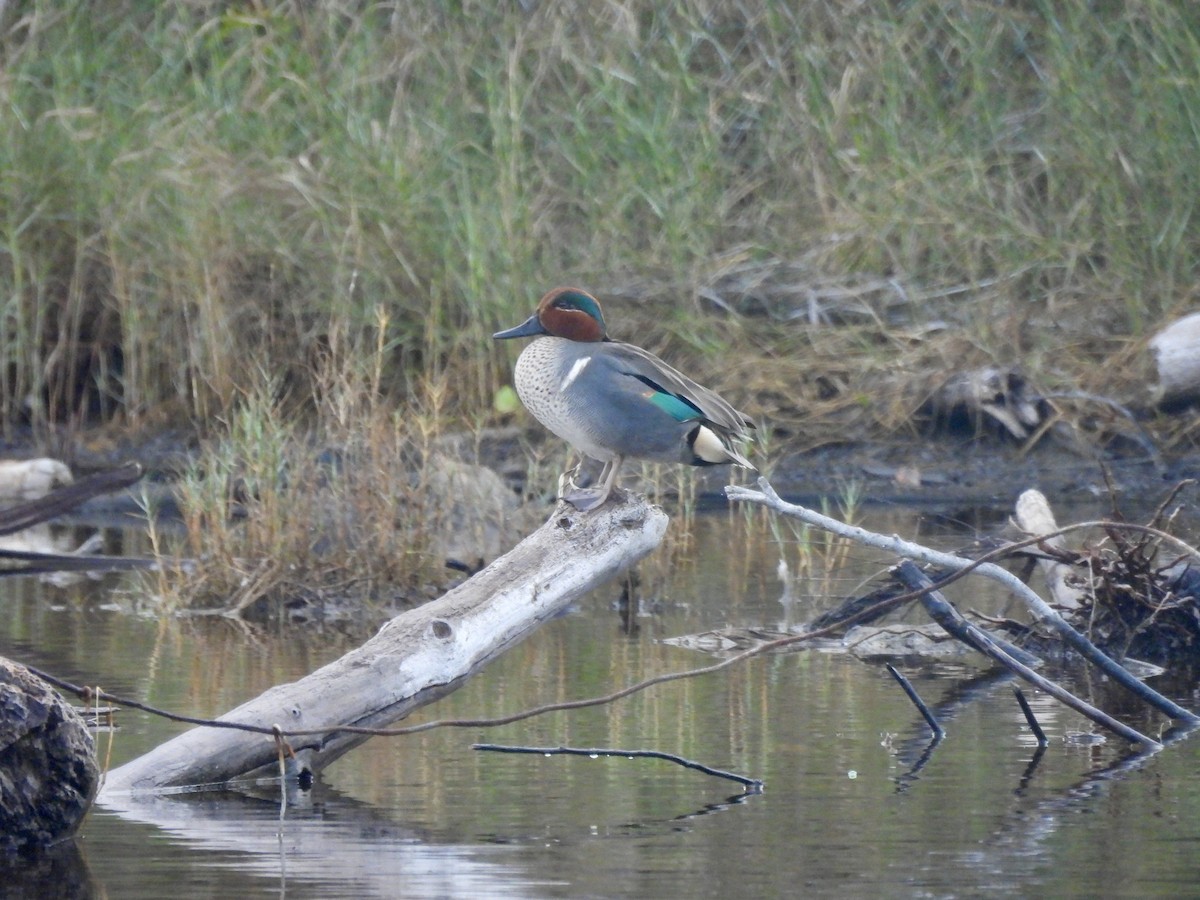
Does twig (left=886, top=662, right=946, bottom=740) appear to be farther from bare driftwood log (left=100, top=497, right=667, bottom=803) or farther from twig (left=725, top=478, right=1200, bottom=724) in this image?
bare driftwood log (left=100, top=497, right=667, bottom=803)

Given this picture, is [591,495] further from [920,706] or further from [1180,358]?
[1180,358]

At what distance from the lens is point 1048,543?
6.56 m

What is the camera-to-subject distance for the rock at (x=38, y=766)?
423cm

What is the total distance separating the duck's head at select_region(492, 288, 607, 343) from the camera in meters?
5.53

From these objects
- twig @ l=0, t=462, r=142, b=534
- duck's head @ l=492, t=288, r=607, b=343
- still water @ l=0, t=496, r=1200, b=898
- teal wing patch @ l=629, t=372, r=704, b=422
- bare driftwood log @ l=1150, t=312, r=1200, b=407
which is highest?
bare driftwood log @ l=1150, t=312, r=1200, b=407

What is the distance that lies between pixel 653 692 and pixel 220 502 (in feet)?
6.95

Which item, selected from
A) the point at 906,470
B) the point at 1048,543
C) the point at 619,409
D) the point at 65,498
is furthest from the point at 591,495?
the point at 906,470

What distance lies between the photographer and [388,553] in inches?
Result: 298

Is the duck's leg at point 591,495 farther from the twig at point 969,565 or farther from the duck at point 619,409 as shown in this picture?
the twig at point 969,565

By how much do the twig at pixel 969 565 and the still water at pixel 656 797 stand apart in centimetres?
15

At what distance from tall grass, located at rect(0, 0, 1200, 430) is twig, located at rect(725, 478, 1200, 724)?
5.48 metres

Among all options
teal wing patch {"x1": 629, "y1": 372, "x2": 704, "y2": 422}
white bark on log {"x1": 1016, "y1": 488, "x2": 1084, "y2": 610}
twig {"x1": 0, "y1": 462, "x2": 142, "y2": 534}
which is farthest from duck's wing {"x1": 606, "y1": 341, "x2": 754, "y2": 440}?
twig {"x1": 0, "y1": 462, "x2": 142, "y2": 534}

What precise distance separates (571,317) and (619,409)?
479mm

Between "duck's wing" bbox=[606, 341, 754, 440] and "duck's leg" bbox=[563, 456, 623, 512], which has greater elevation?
"duck's wing" bbox=[606, 341, 754, 440]
